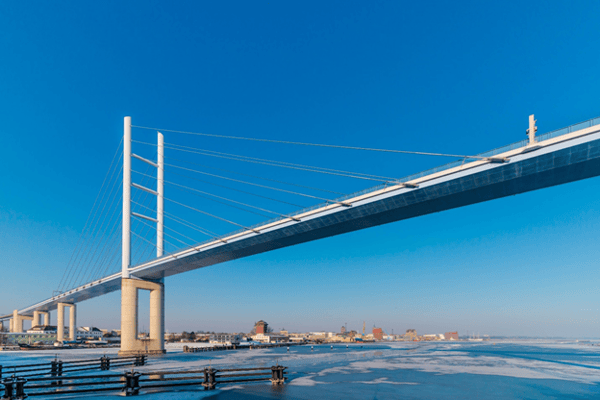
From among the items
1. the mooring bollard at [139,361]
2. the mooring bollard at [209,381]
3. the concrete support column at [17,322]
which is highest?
the mooring bollard at [209,381]

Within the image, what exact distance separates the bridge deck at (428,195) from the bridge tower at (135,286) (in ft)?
7.51

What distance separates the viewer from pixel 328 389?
20.1 meters

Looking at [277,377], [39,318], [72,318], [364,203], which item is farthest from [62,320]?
[277,377]

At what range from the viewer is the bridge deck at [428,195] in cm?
2655

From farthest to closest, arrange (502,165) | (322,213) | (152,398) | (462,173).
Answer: (322,213) → (462,173) → (502,165) → (152,398)

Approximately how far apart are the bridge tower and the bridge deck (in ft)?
7.51

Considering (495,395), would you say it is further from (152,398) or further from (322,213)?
(322,213)

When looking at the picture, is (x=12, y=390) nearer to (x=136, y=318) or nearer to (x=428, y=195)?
(x=428, y=195)

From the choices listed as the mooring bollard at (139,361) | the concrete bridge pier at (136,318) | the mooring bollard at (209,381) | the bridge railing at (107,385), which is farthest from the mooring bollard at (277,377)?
the concrete bridge pier at (136,318)

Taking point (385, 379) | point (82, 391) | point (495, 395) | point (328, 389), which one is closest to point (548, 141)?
point (495, 395)

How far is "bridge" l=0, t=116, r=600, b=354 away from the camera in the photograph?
88.5 ft

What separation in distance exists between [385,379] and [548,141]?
17.5m

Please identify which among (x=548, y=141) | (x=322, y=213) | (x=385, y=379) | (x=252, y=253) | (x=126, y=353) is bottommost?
(x=126, y=353)

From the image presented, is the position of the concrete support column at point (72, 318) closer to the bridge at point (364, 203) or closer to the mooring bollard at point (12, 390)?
the bridge at point (364, 203)
